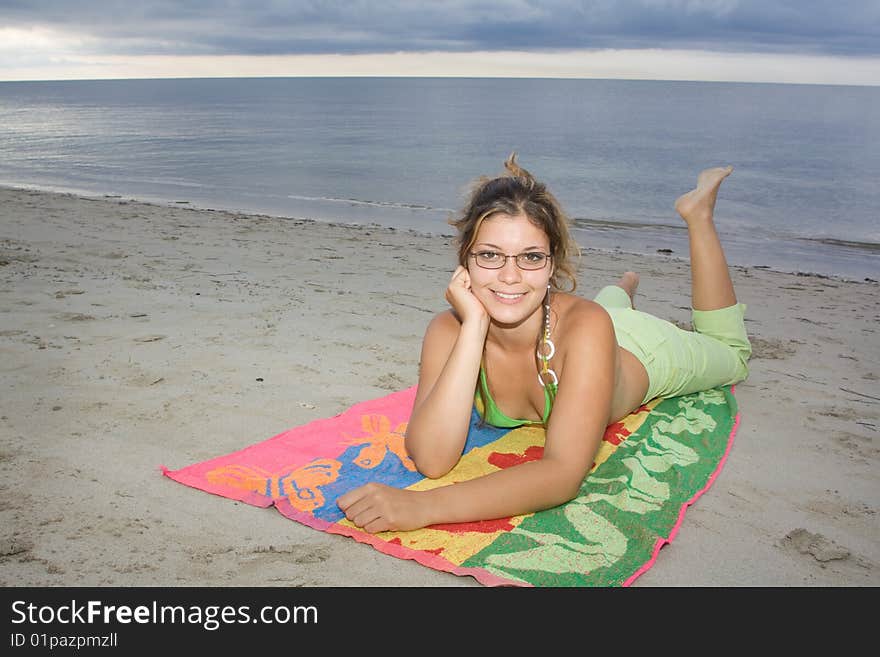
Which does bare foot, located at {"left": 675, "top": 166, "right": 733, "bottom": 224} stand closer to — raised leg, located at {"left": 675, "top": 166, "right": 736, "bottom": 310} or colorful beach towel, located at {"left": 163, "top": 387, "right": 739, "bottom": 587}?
raised leg, located at {"left": 675, "top": 166, "right": 736, "bottom": 310}

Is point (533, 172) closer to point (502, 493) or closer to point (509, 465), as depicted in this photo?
point (509, 465)

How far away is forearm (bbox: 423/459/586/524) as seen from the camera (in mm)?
2695

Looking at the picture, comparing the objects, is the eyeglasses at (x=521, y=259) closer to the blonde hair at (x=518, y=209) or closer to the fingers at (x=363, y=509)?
the blonde hair at (x=518, y=209)

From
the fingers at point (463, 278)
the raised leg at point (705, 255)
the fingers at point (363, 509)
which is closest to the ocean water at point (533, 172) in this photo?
the fingers at point (463, 278)

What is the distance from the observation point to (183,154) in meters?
26.6

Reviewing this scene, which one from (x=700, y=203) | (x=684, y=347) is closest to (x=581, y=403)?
(x=684, y=347)

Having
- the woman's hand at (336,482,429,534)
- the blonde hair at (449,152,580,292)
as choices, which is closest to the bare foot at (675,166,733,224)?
the blonde hair at (449,152,580,292)

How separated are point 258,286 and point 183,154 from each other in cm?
2220

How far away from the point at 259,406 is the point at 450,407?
153 centimetres

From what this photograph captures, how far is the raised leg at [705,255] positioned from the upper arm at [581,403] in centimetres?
Answer: 175

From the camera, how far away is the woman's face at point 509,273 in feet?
9.12

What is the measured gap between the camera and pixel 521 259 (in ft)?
9.18

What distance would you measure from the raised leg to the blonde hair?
1595mm
